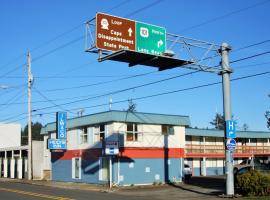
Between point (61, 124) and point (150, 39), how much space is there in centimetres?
2218

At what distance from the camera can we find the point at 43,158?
50000mm

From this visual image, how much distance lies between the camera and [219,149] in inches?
2151

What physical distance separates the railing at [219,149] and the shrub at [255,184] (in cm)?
2460

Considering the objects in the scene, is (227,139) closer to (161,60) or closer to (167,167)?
(161,60)

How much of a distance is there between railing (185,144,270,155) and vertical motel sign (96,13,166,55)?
2835cm

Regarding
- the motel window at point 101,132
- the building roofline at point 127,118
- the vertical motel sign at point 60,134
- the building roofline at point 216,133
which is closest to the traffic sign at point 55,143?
the vertical motel sign at point 60,134

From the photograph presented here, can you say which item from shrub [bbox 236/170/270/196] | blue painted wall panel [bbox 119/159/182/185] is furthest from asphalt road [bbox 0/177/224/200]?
blue painted wall panel [bbox 119/159/182/185]

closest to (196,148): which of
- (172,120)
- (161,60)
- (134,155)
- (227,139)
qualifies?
(172,120)

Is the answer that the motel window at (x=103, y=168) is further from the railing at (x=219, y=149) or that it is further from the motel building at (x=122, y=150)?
the railing at (x=219, y=149)

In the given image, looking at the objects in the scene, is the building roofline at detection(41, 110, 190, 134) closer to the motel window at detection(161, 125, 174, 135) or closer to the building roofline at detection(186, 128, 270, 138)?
the motel window at detection(161, 125, 174, 135)

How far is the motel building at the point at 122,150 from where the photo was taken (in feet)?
125

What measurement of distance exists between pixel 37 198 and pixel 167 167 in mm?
17409

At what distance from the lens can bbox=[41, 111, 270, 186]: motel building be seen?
3797 cm

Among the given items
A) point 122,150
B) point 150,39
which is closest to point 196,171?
point 122,150
